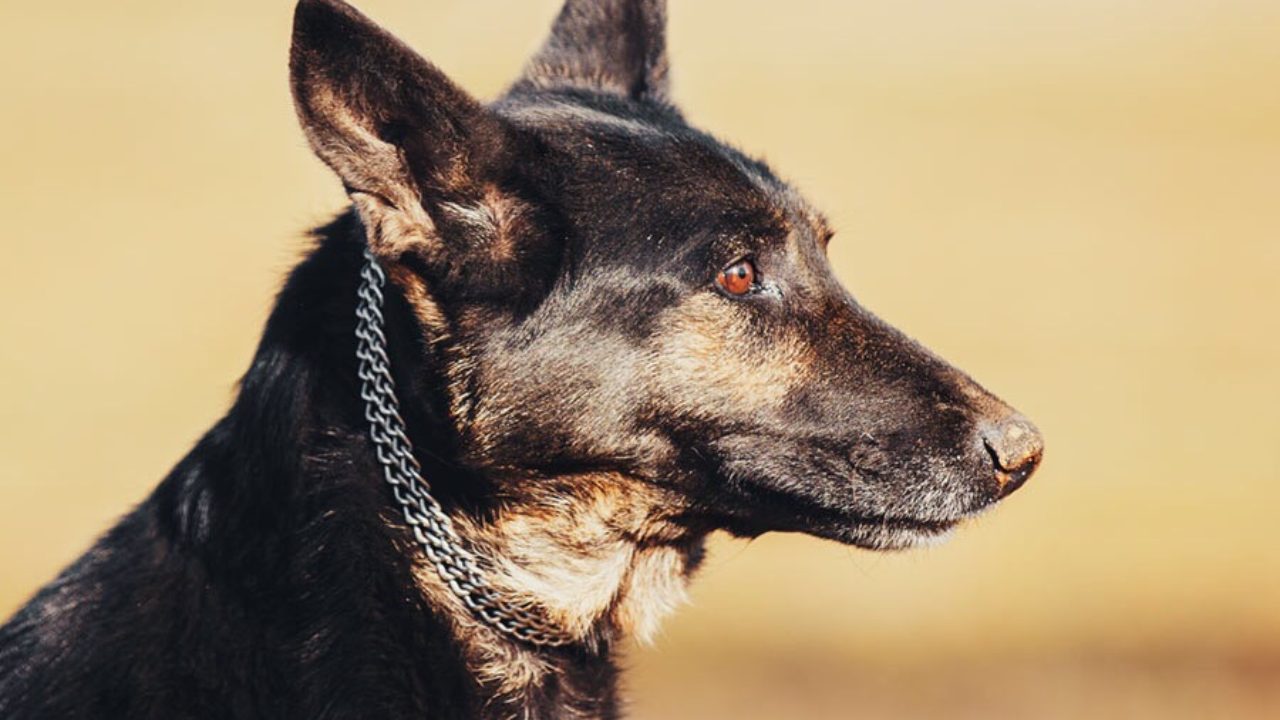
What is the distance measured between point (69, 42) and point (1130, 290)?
16.6 m

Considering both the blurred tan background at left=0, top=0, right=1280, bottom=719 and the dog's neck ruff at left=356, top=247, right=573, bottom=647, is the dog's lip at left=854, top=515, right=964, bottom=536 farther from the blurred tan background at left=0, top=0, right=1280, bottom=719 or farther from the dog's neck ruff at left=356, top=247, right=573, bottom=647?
the dog's neck ruff at left=356, top=247, right=573, bottom=647

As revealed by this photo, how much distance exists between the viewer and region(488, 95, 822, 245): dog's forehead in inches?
185

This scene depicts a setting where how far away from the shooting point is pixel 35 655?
14.5 ft

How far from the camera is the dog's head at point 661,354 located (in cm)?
456

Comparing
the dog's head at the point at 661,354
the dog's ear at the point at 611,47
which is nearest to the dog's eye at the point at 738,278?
the dog's head at the point at 661,354

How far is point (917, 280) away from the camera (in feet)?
58.1

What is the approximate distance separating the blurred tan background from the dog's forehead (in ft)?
2.16

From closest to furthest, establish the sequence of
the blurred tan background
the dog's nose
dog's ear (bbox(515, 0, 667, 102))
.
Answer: the dog's nose < dog's ear (bbox(515, 0, 667, 102)) < the blurred tan background

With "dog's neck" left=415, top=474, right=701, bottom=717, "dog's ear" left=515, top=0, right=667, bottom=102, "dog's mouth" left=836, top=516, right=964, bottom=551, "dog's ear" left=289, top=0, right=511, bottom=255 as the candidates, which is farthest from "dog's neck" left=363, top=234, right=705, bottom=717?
"dog's ear" left=515, top=0, right=667, bottom=102

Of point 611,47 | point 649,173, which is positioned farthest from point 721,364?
point 611,47

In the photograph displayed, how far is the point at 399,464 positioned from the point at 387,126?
0.80 metres

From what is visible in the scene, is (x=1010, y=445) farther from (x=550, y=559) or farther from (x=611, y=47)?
(x=611, y=47)

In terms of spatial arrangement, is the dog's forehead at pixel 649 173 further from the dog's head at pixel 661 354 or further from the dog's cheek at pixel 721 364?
the dog's cheek at pixel 721 364

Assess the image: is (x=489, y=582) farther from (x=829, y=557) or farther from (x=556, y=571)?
(x=829, y=557)
